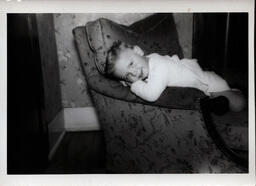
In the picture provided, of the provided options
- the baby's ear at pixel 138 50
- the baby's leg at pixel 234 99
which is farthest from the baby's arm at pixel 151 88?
the baby's leg at pixel 234 99

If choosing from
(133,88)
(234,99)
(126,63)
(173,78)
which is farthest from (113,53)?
(234,99)

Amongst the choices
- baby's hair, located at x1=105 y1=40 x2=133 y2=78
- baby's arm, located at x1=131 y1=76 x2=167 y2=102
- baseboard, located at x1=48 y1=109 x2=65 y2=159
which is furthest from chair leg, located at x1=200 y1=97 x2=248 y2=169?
baseboard, located at x1=48 y1=109 x2=65 y2=159

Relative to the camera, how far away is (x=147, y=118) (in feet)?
3.87

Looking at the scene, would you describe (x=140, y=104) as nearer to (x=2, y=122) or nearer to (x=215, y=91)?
(x=215, y=91)

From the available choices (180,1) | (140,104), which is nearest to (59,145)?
(140,104)

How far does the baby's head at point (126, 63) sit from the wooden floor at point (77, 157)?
1.02ft

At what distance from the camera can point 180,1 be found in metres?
1.17

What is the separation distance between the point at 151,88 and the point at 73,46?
0.40 meters

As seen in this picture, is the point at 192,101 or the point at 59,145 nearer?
the point at 192,101

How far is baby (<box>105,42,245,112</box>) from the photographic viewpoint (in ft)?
3.77

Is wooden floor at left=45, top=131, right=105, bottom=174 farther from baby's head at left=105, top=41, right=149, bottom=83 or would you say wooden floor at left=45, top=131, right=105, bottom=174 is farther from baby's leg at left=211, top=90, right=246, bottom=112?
baby's leg at left=211, top=90, right=246, bottom=112

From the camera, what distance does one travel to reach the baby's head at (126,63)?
3.76 ft

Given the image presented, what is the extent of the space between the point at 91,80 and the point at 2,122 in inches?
17.1

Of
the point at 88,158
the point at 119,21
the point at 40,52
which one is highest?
the point at 119,21
